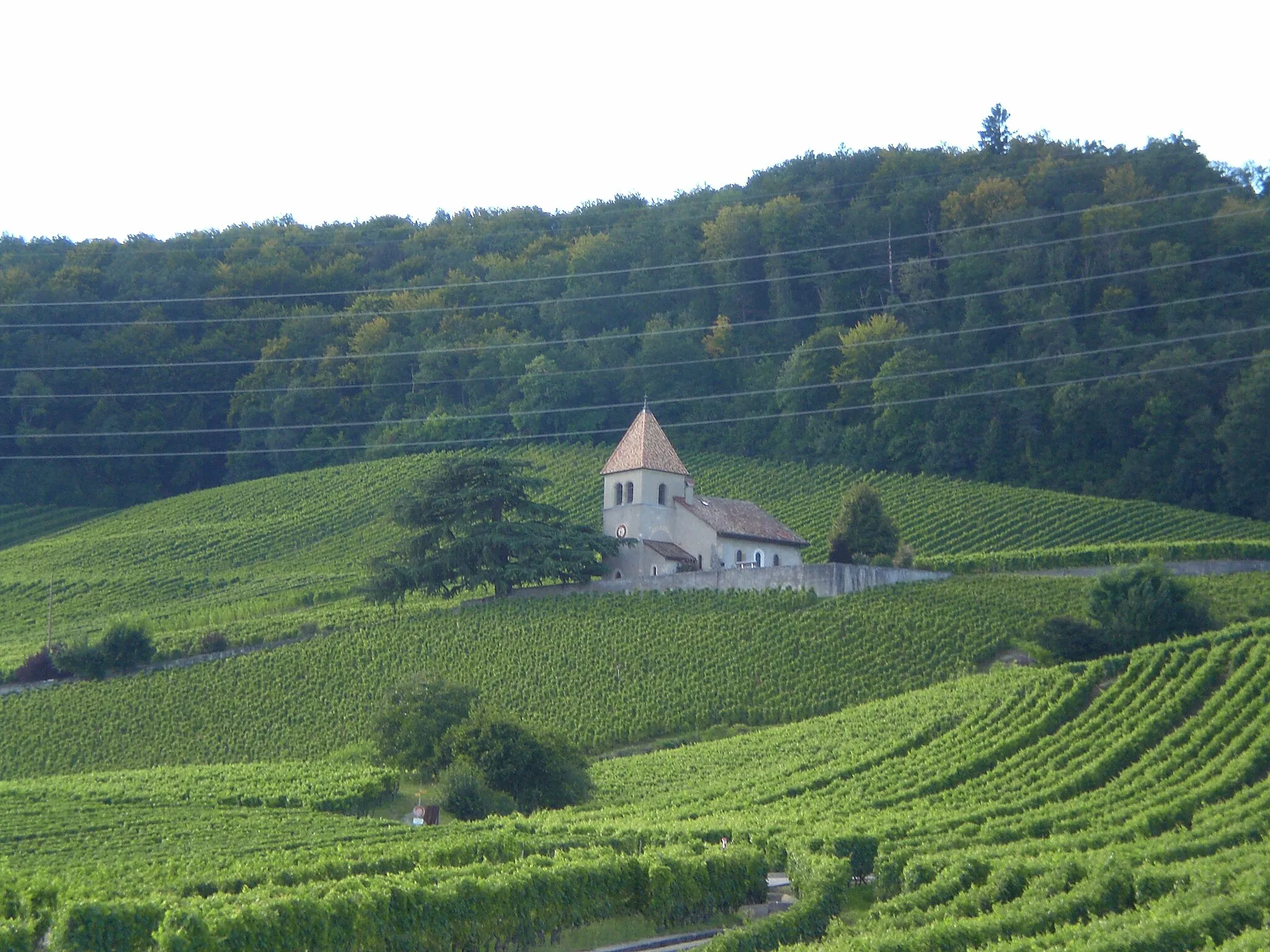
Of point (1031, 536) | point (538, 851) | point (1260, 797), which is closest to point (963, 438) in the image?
point (1031, 536)

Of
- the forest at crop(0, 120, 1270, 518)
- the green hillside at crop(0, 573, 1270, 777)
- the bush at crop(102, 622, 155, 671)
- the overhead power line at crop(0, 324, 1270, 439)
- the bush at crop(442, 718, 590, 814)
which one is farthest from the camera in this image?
the forest at crop(0, 120, 1270, 518)

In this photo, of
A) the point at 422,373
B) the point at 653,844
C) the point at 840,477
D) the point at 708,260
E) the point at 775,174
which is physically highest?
the point at 775,174

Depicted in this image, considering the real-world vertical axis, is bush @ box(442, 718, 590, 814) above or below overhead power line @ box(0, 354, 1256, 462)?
below

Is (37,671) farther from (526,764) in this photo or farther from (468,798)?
(468,798)

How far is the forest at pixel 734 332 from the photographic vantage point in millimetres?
69438

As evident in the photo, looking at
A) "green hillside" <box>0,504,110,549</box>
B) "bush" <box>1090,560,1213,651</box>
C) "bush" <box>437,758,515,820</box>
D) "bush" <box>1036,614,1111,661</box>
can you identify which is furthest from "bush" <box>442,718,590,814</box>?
"green hillside" <box>0,504,110,549</box>

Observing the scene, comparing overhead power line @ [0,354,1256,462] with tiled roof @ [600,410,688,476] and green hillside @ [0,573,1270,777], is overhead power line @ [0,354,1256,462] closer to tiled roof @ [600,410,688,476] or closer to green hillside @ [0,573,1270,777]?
tiled roof @ [600,410,688,476]

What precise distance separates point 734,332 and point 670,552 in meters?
28.6

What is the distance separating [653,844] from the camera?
89.1 feet

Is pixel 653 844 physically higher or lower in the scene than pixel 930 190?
lower

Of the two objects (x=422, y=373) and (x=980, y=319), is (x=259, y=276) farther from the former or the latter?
(x=980, y=319)

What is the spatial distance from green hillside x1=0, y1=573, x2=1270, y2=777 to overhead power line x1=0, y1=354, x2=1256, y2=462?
59.2ft

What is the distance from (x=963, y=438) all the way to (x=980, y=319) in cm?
690

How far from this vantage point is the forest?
228ft
